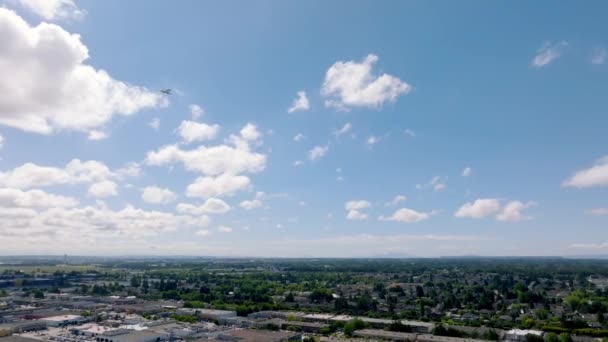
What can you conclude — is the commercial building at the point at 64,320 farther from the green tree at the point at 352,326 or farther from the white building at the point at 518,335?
the white building at the point at 518,335

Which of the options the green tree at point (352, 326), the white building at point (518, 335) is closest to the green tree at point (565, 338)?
the white building at point (518, 335)

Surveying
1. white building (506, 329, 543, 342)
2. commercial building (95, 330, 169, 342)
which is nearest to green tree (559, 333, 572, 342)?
white building (506, 329, 543, 342)

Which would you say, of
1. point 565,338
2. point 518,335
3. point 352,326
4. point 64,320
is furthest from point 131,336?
point 565,338

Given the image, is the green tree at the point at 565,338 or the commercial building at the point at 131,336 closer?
the green tree at the point at 565,338

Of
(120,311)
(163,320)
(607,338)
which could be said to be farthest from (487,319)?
(120,311)

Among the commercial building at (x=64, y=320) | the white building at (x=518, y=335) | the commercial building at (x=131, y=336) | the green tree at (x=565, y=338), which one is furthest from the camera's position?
the commercial building at (x=64, y=320)

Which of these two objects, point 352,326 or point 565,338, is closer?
point 565,338

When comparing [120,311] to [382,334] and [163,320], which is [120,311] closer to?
[163,320]

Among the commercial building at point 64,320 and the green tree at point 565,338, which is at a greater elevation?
the green tree at point 565,338

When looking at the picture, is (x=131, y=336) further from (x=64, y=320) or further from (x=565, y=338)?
(x=565, y=338)

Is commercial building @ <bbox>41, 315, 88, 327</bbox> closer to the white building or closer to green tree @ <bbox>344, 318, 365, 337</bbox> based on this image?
green tree @ <bbox>344, 318, 365, 337</bbox>

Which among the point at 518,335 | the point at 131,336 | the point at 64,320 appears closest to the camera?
the point at 131,336
